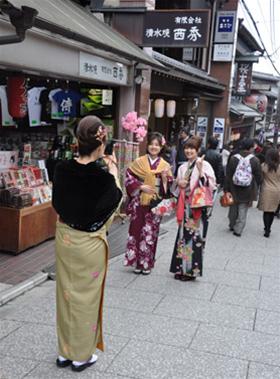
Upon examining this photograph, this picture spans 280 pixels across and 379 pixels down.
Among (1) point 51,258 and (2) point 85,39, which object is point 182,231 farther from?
(2) point 85,39

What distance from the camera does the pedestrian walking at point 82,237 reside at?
11.3 ft

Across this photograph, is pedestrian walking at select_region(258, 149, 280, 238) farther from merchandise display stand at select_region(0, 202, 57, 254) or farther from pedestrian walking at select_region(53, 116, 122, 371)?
pedestrian walking at select_region(53, 116, 122, 371)

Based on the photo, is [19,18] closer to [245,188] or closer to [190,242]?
[190,242]

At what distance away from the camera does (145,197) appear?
5926 millimetres

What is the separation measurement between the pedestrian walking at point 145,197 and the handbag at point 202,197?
43 centimetres

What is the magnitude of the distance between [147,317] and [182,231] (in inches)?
58.3

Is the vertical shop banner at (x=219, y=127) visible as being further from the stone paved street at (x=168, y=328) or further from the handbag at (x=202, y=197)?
the handbag at (x=202, y=197)

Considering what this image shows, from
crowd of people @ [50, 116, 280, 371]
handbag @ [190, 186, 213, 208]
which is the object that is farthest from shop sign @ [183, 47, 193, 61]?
handbag @ [190, 186, 213, 208]

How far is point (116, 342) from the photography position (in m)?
4.11

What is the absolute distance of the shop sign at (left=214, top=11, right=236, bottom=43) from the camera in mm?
16938

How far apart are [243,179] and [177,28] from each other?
10.6 ft

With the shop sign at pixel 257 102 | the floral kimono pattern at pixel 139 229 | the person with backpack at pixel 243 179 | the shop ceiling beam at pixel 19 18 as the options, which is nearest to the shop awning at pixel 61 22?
the shop ceiling beam at pixel 19 18

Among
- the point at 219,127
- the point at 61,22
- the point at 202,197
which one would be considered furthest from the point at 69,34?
the point at 219,127

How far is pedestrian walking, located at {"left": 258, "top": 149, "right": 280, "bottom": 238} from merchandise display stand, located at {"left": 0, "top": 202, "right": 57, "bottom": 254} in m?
4.67
